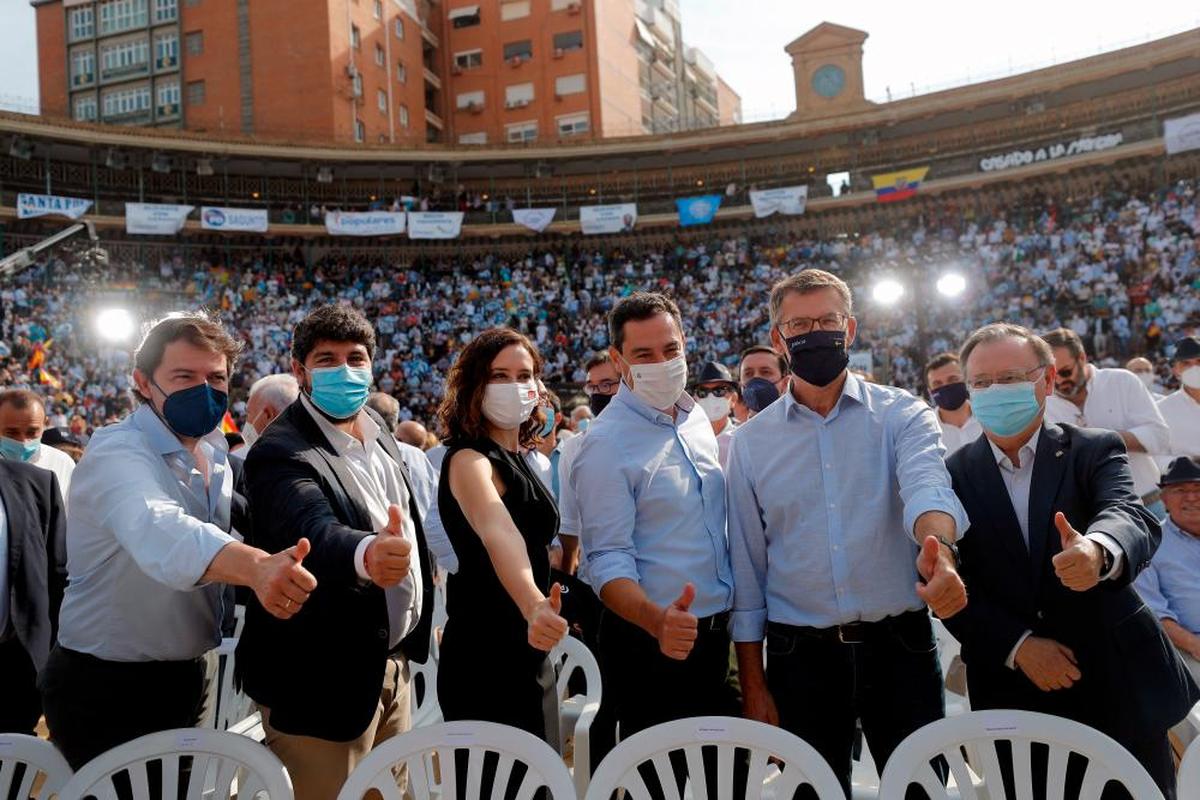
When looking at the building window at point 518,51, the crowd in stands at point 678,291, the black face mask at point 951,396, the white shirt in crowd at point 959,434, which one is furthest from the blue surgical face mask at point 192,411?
→ the building window at point 518,51

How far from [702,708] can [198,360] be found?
1962 mm

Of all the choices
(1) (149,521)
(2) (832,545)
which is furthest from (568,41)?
(1) (149,521)

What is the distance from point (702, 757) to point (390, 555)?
1080mm

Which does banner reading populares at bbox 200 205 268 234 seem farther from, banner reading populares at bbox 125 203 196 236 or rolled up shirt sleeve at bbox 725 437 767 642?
rolled up shirt sleeve at bbox 725 437 767 642

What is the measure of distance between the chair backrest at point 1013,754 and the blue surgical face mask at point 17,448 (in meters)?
5.01

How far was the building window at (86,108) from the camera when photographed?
135 ft

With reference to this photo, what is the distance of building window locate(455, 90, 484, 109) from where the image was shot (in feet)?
139

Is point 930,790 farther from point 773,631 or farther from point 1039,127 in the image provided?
point 1039,127

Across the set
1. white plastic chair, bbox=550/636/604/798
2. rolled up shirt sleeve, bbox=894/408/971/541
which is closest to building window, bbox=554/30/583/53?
white plastic chair, bbox=550/636/604/798

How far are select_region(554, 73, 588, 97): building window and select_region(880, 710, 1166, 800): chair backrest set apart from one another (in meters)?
41.4

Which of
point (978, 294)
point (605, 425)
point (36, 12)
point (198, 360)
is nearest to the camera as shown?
point (198, 360)

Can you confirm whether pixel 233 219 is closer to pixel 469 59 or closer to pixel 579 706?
pixel 469 59

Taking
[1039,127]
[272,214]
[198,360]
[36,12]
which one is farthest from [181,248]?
[198,360]

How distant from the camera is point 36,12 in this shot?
136ft
